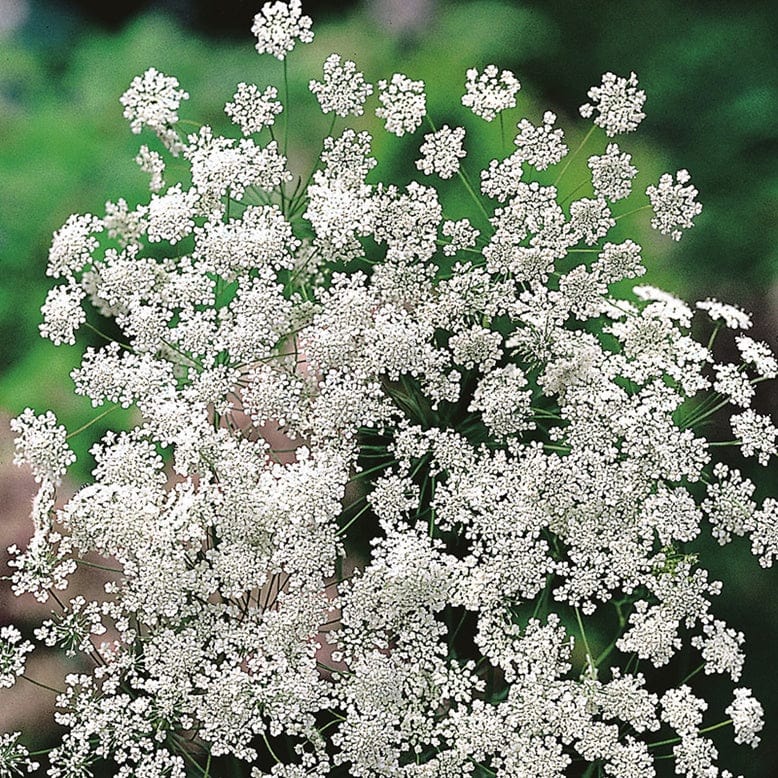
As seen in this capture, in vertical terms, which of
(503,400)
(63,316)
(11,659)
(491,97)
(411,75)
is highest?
(411,75)

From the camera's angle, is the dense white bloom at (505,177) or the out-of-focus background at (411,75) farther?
the out-of-focus background at (411,75)

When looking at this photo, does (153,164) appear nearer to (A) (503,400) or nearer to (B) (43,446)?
(B) (43,446)

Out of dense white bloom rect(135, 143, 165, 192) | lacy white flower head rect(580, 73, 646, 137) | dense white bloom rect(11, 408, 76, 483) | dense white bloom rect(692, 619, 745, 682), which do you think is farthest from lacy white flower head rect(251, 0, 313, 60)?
dense white bloom rect(692, 619, 745, 682)

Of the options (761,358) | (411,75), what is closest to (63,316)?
(761,358)

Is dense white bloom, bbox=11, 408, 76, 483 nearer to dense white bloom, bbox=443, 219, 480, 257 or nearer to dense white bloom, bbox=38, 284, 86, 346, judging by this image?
dense white bloom, bbox=38, 284, 86, 346

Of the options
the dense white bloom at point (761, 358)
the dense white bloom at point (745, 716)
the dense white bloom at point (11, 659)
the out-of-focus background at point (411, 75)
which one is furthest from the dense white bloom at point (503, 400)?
the out-of-focus background at point (411, 75)

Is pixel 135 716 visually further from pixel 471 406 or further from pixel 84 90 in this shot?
pixel 84 90

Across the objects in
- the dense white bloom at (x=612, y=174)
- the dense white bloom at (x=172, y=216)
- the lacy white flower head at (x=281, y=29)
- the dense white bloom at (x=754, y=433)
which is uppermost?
the lacy white flower head at (x=281, y=29)

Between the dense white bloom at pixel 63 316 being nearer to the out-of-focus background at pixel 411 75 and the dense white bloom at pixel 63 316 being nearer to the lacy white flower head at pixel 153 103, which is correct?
the lacy white flower head at pixel 153 103
